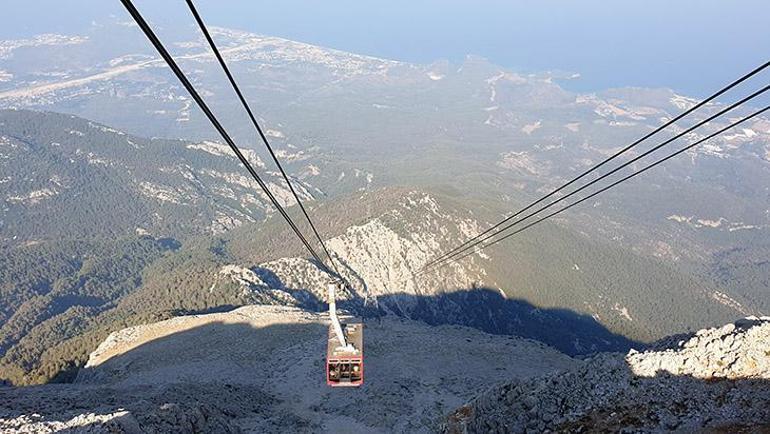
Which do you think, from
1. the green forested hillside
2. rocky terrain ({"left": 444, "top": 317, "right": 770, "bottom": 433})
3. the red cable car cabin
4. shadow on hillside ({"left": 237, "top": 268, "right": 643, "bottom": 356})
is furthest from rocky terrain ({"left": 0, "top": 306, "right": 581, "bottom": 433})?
shadow on hillside ({"left": 237, "top": 268, "right": 643, "bottom": 356})

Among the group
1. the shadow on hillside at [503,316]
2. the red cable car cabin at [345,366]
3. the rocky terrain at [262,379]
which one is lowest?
the shadow on hillside at [503,316]

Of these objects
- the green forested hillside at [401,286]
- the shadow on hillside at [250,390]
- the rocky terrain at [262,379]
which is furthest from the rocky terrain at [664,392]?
the green forested hillside at [401,286]

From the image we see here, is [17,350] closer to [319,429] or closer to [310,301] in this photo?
[310,301]

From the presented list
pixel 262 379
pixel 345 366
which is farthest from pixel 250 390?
pixel 345 366

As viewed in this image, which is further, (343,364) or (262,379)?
(262,379)

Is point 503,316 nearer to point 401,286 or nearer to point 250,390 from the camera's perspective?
point 401,286

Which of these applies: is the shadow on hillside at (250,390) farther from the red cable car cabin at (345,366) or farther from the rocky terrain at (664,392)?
the red cable car cabin at (345,366)

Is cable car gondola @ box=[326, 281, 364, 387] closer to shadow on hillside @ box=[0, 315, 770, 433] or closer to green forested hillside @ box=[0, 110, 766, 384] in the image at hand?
shadow on hillside @ box=[0, 315, 770, 433]
